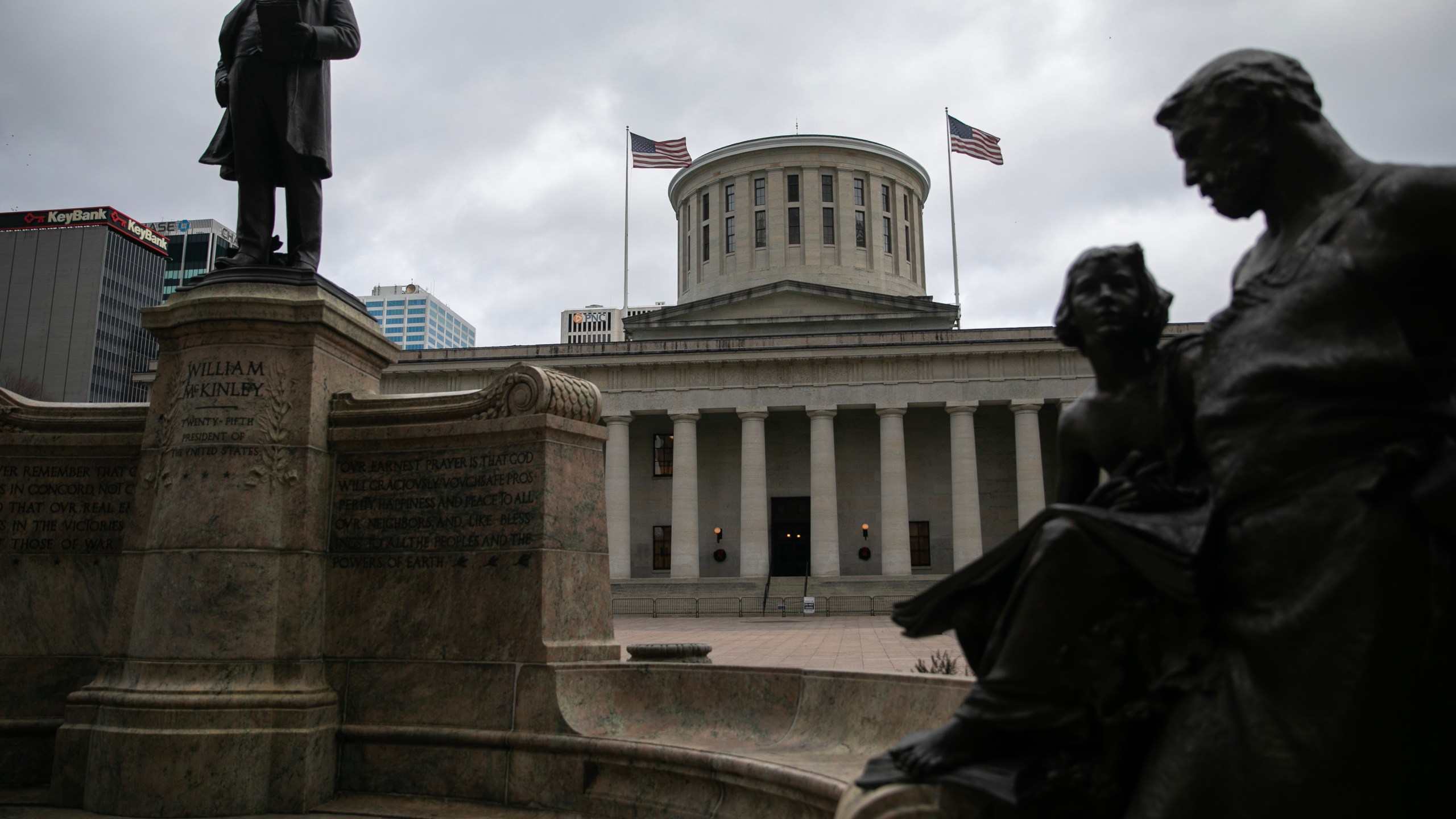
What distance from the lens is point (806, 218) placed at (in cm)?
6281

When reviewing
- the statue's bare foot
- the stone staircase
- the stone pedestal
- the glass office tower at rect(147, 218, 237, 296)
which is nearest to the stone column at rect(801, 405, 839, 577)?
the stone staircase

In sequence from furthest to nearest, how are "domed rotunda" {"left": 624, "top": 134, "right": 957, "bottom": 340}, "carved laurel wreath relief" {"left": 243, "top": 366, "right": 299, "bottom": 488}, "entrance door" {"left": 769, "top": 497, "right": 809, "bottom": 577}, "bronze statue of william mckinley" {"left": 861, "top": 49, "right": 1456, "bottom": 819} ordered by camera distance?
"domed rotunda" {"left": 624, "top": 134, "right": 957, "bottom": 340}
"entrance door" {"left": 769, "top": 497, "right": 809, "bottom": 577}
"carved laurel wreath relief" {"left": 243, "top": 366, "right": 299, "bottom": 488}
"bronze statue of william mckinley" {"left": 861, "top": 49, "right": 1456, "bottom": 819}

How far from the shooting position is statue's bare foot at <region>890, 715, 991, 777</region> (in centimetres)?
286

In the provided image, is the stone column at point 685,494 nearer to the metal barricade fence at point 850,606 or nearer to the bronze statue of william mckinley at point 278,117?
the metal barricade fence at point 850,606

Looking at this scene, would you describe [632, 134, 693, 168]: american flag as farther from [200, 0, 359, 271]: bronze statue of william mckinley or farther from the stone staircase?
[200, 0, 359, 271]: bronze statue of william mckinley

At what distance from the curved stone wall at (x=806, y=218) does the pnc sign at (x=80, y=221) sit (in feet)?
234

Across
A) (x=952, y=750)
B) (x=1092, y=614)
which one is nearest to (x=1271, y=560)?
(x=1092, y=614)

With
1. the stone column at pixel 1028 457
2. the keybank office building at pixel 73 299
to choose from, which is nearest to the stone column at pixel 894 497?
the stone column at pixel 1028 457

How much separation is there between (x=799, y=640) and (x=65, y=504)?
19.7 m

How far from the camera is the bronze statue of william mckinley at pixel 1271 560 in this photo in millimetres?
2365

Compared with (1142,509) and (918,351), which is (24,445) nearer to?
(1142,509)

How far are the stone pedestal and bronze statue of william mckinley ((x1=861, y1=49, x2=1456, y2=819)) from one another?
17.9ft

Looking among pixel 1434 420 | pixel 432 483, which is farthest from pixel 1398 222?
pixel 432 483

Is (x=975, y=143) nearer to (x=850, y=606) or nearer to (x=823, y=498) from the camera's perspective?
(x=823, y=498)
